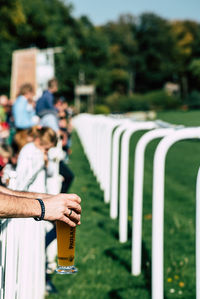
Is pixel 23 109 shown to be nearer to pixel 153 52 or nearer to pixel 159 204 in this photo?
pixel 159 204

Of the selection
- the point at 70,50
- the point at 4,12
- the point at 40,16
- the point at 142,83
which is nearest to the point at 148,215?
the point at 4,12

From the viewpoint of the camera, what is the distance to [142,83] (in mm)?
88312

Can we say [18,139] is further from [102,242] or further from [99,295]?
[99,295]

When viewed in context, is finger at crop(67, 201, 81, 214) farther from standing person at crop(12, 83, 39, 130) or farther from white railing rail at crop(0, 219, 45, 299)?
standing person at crop(12, 83, 39, 130)

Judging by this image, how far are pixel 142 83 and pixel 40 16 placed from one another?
4282cm

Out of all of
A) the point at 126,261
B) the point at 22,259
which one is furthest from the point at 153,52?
the point at 22,259

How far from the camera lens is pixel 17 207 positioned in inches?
63.9

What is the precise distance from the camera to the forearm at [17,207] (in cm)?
160

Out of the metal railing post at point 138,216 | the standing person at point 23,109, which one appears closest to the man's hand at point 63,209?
the metal railing post at point 138,216

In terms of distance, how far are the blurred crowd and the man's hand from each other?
1.34 ft

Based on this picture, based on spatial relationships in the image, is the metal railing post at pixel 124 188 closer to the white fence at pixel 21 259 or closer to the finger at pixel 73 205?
the white fence at pixel 21 259

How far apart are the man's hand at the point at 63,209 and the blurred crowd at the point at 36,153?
41 centimetres

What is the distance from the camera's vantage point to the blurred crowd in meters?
2.69

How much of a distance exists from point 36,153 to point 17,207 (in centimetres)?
231
